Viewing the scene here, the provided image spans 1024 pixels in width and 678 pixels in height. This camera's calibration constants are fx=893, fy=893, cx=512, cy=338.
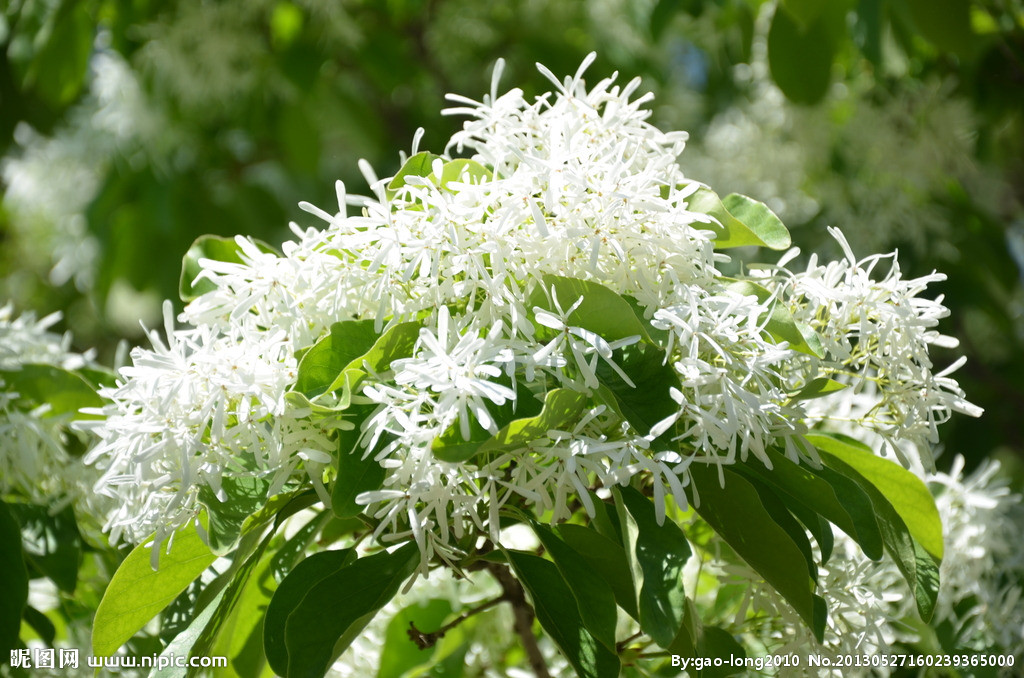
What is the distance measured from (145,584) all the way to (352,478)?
0.21 m

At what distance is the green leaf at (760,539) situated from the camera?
0.57 m

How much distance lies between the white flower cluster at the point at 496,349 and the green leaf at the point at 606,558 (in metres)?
0.03

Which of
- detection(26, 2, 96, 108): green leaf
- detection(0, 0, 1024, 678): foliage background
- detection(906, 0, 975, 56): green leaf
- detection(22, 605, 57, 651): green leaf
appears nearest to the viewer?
detection(22, 605, 57, 651): green leaf

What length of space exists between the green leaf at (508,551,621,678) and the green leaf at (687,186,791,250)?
0.85 ft

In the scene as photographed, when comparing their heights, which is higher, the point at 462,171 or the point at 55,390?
the point at 462,171

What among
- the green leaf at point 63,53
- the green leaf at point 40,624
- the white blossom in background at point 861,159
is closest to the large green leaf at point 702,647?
the green leaf at point 40,624

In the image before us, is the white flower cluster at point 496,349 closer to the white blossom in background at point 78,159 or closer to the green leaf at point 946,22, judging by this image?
the green leaf at point 946,22

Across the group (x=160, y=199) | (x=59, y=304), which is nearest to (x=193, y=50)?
(x=160, y=199)

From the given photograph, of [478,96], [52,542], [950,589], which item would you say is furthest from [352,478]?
[478,96]

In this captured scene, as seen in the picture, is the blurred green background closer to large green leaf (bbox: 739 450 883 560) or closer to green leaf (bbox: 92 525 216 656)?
large green leaf (bbox: 739 450 883 560)

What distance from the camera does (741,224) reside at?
24.5 inches

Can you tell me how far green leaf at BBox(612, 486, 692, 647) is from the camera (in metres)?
0.50

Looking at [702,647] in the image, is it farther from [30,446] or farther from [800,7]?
[800,7]

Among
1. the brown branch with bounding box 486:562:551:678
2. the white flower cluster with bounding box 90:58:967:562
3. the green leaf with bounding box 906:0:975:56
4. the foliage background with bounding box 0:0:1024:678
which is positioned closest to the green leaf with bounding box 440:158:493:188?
the white flower cluster with bounding box 90:58:967:562
